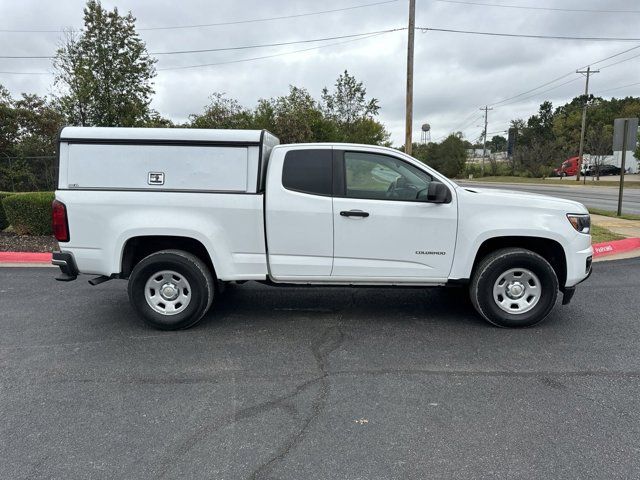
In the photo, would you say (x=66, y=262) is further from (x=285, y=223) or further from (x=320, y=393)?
(x=320, y=393)

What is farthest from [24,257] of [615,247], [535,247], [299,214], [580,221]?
[615,247]

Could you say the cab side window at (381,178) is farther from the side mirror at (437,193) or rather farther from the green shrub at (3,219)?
the green shrub at (3,219)

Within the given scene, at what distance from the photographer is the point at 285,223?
15.7 feet

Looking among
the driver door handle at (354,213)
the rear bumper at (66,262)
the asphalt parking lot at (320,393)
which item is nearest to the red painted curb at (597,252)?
the asphalt parking lot at (320,393)

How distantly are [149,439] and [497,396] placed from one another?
8.10 ft

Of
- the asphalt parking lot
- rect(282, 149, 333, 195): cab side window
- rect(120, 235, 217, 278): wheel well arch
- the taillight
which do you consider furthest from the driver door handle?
the taillight

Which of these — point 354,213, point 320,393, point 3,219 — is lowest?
point 320,393

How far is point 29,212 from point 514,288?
9785 millimetres

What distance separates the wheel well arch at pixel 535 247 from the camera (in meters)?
4.96

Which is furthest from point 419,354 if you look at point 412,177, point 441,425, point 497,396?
point 412,177

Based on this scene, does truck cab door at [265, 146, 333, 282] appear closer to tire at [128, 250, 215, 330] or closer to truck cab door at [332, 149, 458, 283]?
truck cab door at [332, 149, 458, 283]

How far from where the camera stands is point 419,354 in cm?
430

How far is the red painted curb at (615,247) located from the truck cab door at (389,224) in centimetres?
564

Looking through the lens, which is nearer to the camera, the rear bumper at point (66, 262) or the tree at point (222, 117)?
the rear bumper at point (66, 262)
